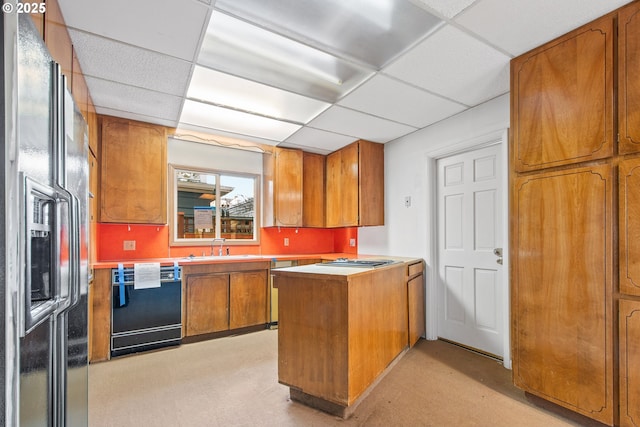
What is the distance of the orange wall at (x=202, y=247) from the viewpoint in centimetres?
357

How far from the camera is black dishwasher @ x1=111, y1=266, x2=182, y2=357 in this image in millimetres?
3010

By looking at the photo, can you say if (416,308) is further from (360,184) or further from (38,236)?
(38,236)

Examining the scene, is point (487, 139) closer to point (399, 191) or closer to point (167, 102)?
point (399, 191)

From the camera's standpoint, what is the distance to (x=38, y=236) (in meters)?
0.95

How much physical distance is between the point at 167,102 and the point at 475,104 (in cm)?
299

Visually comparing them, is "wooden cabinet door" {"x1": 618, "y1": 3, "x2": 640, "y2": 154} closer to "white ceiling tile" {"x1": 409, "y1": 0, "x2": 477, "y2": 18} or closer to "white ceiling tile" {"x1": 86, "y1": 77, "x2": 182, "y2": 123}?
"white ceiling tile" {"x1": 409, "y1": 0, "x2": 477, "y2": 18}

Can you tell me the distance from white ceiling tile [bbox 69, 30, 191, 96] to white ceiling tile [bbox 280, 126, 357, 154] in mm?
1562

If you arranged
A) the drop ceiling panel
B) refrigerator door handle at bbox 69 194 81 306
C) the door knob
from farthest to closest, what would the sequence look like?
the drop ceiling panel
the door knob
refrigerator door handle at bbox 69 194 81 306

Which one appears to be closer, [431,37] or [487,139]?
[431,37]

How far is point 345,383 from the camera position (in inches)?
79.4

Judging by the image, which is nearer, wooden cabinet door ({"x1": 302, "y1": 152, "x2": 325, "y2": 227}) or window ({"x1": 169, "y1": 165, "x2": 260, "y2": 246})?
window ({"x1": 169, "y1": 165, "x2": 260, "y2": 246})

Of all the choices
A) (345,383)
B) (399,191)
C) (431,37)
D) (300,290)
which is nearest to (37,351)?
(300,290)

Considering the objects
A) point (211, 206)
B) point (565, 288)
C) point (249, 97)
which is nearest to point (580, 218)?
point (565, 288)

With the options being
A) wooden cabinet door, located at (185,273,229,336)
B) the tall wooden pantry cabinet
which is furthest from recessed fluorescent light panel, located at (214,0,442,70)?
wooden cabinet door, located at (185,273,229,336)
